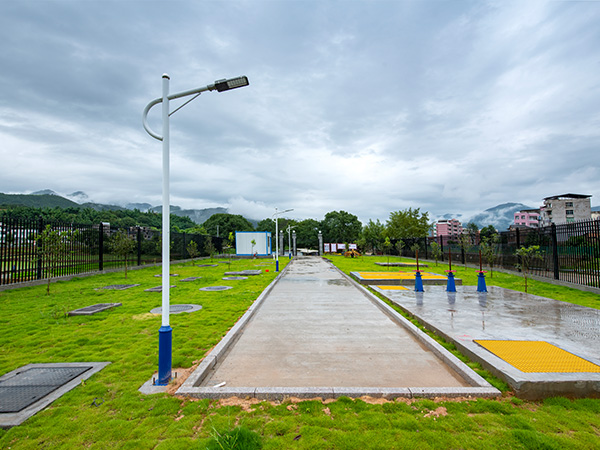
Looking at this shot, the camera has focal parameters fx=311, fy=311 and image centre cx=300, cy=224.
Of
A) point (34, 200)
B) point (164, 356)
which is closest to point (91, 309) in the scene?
point (164, 356)

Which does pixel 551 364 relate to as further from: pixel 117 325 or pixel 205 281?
pixel 205 281

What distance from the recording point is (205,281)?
15.9 m

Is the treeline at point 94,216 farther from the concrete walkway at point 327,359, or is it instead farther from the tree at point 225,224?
the concrete walkway at point 327,359

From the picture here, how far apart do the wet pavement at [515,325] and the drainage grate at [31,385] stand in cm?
625

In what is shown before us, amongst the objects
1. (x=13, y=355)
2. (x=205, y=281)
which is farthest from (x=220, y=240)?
(x=13, y=355)

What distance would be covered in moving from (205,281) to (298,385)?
12.5 m

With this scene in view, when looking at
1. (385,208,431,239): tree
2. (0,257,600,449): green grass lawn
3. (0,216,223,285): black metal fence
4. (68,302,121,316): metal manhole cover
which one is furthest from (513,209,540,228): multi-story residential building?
(68,302,121,316): metal manhole cover

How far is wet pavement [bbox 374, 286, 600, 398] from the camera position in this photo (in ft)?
13.4

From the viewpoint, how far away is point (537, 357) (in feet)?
16.4

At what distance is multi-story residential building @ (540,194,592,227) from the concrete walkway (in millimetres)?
106484

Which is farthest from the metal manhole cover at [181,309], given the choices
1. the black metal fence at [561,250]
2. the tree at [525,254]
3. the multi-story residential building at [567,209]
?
the multi-story residential building at [567,209]

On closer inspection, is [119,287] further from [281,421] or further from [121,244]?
[281,421]

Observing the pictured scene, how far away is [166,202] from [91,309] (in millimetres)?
6555

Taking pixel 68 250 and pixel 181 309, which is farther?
pixel 68 250
